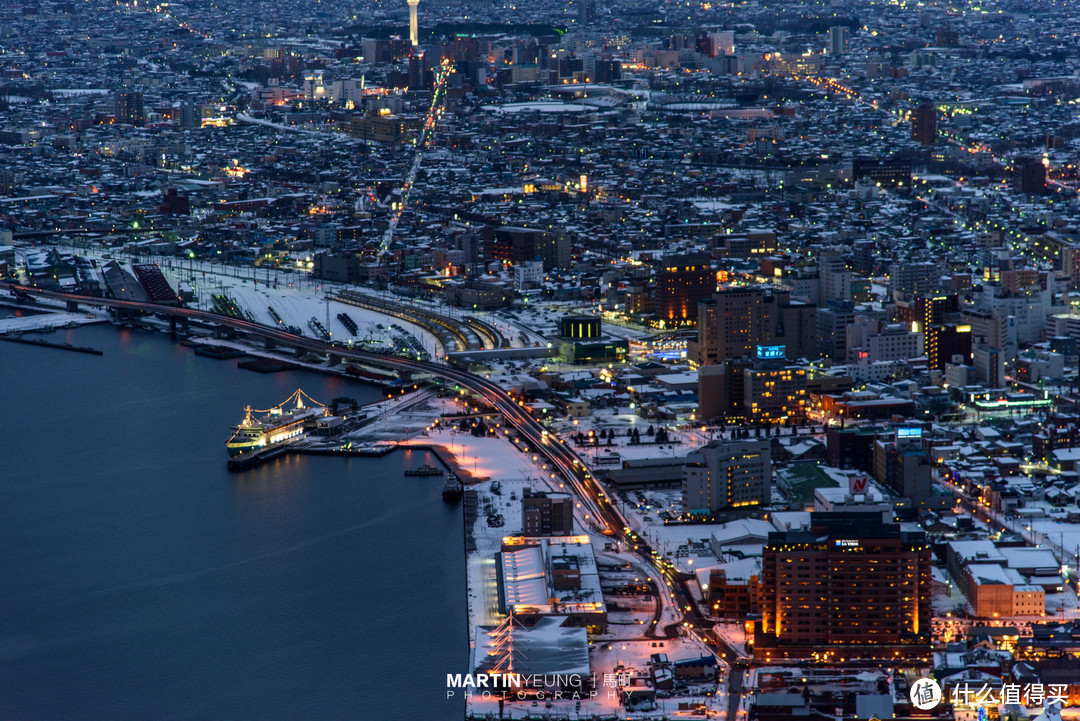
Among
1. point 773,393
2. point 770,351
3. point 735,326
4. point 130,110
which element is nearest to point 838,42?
point 130,110

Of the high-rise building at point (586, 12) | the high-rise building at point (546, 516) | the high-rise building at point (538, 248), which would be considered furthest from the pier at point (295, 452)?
the high-rise building at point (586, 12)

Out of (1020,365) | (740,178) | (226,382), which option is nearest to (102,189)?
(740,178)

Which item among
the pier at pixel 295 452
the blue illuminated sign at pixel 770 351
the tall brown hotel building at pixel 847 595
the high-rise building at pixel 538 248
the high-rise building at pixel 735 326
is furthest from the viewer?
the high-rise building at pixel 538 248

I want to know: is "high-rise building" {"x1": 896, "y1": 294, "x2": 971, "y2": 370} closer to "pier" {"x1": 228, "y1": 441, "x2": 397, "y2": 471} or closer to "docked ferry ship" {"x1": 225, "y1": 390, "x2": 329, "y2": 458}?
"pier" {"x1": 228, "y1": 441, "x2": 397, "y2": 471}

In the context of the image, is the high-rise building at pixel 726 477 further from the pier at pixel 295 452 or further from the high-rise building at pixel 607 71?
the high-rise building at pixel 607 71

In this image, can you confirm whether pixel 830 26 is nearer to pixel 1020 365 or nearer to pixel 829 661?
pixel 1020 365

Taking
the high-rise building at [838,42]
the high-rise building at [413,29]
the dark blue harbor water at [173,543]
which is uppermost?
the high-rise building at [413,29]

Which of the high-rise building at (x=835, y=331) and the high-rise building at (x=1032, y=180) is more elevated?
the high-rise building at (x=1032, y=180)

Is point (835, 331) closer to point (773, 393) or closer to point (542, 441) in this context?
point (773, 393)
